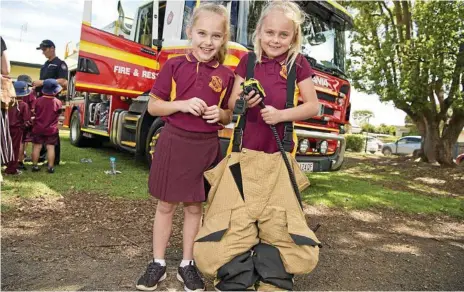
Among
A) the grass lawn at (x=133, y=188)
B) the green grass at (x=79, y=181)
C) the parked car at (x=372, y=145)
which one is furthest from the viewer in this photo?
the parked car at (x=372, y=145)

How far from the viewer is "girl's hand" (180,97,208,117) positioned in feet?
7.59

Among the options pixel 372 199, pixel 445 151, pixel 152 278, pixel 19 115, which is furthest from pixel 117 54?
pixel 445 151

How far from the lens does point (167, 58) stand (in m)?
5.86

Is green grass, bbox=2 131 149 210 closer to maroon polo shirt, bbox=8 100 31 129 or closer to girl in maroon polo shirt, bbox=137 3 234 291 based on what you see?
maroon polo shirt, bbox=8 100 31 129

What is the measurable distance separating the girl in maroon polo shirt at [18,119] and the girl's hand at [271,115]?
4361 millimetres

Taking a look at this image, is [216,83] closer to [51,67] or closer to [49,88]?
[49,88]

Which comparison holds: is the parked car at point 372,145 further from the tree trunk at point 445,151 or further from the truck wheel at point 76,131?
the truck wheel at point 76,131

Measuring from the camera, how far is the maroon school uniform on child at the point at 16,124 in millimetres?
5473

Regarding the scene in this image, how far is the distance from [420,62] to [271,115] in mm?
12187

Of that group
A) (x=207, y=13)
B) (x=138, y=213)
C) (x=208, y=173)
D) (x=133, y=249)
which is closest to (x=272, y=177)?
(x=208, y=173)

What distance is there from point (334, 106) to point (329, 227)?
227 centimetres

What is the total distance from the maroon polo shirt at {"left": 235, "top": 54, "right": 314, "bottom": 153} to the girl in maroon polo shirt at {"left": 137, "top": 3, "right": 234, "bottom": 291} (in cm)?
17

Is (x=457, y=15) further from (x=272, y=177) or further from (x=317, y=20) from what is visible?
(x=272, y=177)

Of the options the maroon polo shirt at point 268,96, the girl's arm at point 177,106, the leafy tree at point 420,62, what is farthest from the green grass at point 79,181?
the leafy tree at point 420,62
